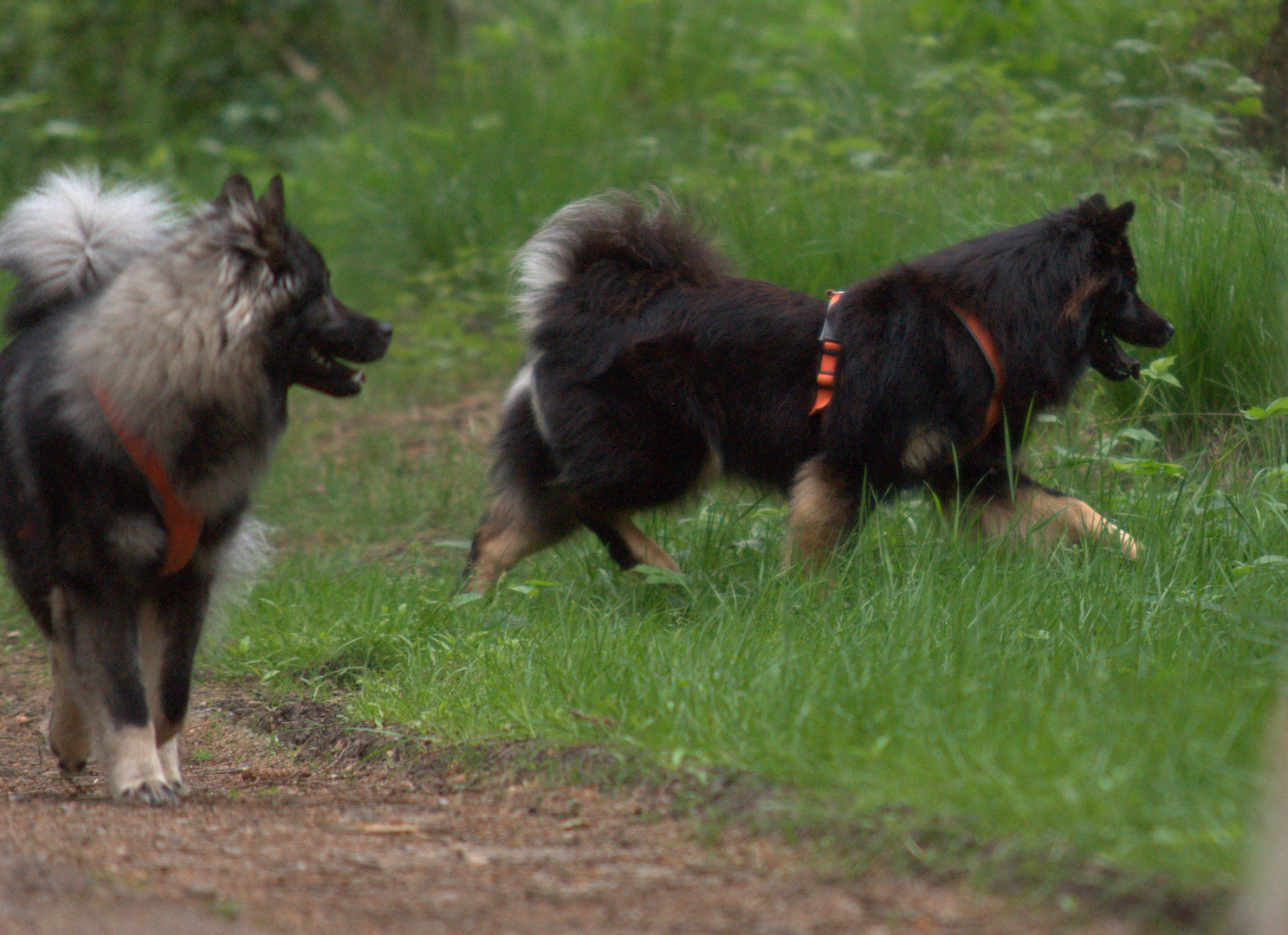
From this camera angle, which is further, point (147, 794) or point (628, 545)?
point (628, 545)

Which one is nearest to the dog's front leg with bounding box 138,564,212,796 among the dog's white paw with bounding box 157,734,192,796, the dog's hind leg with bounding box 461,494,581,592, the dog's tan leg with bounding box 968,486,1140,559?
the dog's white paw with bounding box 157,734,192,796

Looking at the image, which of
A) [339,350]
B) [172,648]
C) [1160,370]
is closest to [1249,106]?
[1160,370]

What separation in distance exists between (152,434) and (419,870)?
4.69 ft

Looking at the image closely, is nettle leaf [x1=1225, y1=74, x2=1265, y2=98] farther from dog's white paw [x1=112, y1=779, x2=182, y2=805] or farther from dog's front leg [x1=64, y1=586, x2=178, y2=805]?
dog's white paw [x1=112, y1=779, x2=182, y2=805]

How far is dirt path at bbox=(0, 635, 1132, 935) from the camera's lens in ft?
7.27

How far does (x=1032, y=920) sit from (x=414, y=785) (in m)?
1.83

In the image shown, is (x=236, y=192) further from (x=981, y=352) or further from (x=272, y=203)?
(x=981, y=352)

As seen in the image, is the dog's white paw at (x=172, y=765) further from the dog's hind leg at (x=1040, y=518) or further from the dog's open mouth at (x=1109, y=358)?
the dog's open mouth at (x=1109, y=358)

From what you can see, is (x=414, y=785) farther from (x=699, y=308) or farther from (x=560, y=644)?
(x=699, y=308)

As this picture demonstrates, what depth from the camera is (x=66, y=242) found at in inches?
148

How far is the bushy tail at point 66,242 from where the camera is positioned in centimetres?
376

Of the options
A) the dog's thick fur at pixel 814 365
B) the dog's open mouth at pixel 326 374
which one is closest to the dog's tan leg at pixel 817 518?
the dog's thick fur at pixel 814 365

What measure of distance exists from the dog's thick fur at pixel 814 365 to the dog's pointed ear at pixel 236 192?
1.49 metres

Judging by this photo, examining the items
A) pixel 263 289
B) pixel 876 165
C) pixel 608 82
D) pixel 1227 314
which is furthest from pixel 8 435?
pixel 608 82
